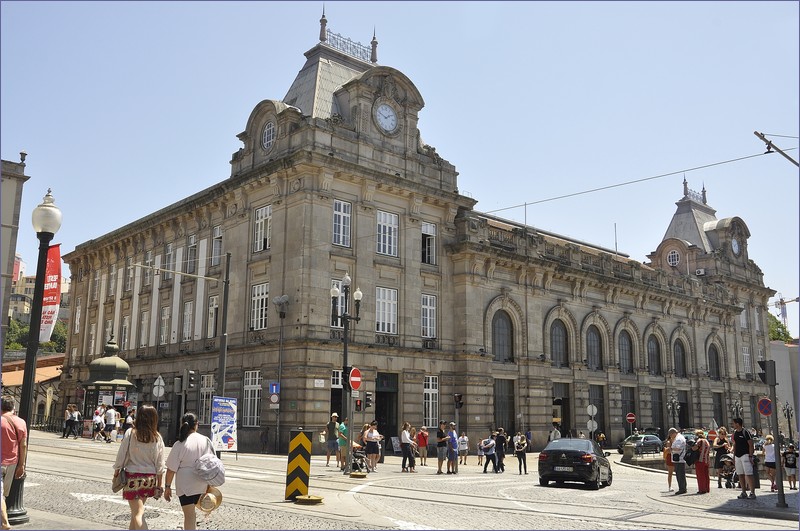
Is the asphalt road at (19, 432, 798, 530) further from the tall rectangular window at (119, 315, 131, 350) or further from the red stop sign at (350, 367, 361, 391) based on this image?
the tall rectangular window at (119, 315, 131, 350)

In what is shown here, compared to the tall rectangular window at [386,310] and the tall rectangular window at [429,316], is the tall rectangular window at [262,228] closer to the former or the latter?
the tall rectangular window at [386,310]

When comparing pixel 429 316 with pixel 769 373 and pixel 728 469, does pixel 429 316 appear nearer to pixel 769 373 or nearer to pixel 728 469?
pixel 728 469

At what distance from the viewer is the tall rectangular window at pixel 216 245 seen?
41.0 meters

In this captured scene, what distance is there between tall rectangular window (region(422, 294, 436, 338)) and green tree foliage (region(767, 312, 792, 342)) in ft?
232

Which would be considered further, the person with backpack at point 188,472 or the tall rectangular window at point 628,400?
the tall rectangular window at point 628,400

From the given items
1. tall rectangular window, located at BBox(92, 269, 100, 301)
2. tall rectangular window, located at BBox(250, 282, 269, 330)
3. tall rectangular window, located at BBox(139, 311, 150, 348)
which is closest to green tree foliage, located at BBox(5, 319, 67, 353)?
tall rectangular window, located at BBox(92, 269, 100, 301)

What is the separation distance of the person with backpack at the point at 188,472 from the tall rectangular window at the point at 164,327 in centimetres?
3621

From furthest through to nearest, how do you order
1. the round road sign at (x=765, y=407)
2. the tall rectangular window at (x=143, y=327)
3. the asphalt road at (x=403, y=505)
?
the tall rectangular window at (x=143, y=327) < the round road sign at (x=765, y=407) < the asphalt road at (x=403, y=505)

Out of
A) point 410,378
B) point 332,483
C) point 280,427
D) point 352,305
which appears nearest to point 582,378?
point 410,378

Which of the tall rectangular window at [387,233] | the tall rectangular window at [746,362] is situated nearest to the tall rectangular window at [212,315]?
the tall rectangular window at [387,233]

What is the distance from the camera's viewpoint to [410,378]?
121ft

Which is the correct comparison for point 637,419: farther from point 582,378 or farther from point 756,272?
point 756,272

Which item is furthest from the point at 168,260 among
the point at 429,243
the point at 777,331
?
the point at 777,331

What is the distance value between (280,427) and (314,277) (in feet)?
22.9
